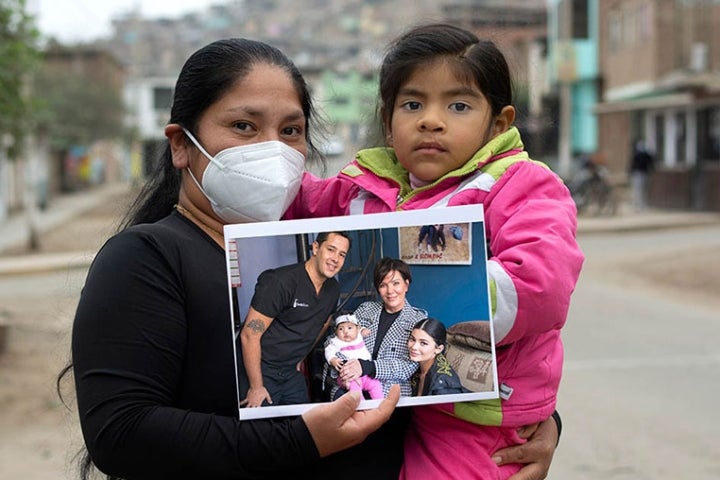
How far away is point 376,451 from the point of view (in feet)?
5.88

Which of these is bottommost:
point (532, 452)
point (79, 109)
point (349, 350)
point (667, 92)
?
point (532, 452)

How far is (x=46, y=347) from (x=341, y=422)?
7.85 meters

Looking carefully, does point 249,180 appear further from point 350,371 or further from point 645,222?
point 645,222

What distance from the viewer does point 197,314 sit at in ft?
5.40

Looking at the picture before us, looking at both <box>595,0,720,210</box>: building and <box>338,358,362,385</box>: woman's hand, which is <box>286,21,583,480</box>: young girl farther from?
<box>595,0,720,210</box>: building

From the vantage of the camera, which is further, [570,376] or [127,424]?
[570,376]

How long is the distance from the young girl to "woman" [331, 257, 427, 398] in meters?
0.18

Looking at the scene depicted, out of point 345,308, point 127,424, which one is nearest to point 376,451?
point 345,308

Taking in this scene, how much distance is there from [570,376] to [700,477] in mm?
2246

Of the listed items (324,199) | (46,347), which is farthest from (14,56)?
(324,199)

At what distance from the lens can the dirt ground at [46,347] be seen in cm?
445

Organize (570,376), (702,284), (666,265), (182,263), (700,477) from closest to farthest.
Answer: (182,263), (700,477), (570,376), (702,284), (666,265)

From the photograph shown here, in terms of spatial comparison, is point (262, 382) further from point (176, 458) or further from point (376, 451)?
point (376, 451)

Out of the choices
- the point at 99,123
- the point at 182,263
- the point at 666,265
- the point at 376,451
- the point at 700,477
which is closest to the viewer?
the point at 182,263
